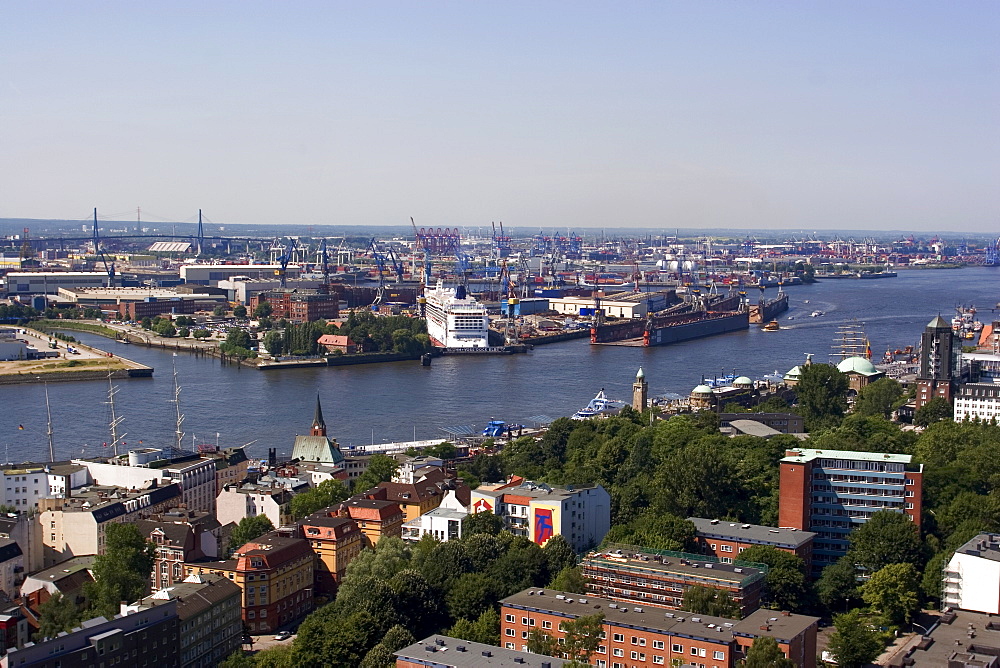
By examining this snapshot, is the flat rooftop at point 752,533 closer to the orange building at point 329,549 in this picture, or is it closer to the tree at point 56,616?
the orange building at point 329,549

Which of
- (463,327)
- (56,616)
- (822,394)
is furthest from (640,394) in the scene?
(463,327)

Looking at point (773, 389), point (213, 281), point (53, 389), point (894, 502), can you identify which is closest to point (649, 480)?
point (894, 502)

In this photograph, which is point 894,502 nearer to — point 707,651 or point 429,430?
point 707,651

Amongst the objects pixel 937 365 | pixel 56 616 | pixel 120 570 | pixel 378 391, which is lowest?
→ pixel 378 391

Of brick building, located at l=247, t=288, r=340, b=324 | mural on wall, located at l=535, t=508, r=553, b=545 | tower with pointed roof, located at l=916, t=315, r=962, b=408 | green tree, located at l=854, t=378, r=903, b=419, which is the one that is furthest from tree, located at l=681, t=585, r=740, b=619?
brick building, located at l=247, t=288, r=340, b=324

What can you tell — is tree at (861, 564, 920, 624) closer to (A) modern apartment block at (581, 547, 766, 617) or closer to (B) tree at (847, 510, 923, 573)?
(B) tree at (847, 510, 923, 573)

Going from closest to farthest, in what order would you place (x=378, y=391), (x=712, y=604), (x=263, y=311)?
(x=712, y=604) → (x=378, y=391) → (x=263, y=311)

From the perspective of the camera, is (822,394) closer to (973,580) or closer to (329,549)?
(973,580)
